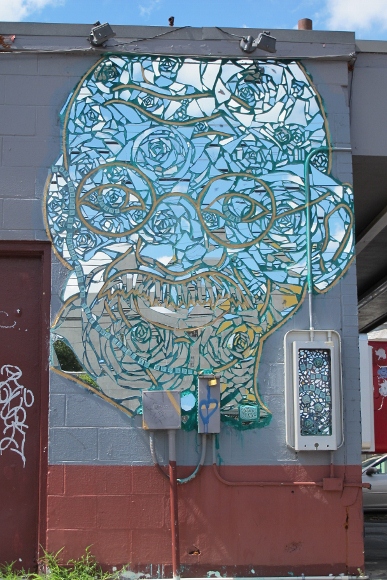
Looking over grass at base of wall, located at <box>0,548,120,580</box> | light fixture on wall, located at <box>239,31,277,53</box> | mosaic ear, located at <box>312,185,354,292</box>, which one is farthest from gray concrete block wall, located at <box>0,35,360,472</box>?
grass at base of wall, located at <box>0,548,120,580</box>

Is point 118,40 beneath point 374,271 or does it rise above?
above

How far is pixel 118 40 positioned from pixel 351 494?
4.77 m

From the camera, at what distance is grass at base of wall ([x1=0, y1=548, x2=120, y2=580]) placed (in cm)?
636

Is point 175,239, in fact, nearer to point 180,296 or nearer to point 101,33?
point 180,296

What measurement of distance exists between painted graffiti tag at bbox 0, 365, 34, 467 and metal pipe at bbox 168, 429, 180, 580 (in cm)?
134

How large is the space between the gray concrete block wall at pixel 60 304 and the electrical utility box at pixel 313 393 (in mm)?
91

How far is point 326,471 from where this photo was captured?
262 inches

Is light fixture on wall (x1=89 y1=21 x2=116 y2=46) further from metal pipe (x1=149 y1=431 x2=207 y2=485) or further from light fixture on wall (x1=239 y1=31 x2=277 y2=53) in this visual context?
metal pipe (x1=149 y1=431 x2=207 y2=485)

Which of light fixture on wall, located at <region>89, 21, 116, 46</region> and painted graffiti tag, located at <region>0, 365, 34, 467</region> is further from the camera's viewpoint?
light fixture on wall, located at <region>89, 21, 116, 46</region>

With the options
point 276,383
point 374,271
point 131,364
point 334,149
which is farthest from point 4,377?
point 374,271

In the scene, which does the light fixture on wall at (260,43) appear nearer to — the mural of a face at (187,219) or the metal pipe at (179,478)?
the mural of a face at (187,219)

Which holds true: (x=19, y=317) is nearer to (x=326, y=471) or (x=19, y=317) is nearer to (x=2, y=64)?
(x=2, y=64)

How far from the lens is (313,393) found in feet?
22.0

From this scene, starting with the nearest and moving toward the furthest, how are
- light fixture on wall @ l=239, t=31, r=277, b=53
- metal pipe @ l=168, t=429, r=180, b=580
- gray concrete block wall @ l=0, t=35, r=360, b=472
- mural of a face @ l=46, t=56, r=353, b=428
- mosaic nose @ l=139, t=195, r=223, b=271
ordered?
metal pipe @ l=168, t=429, r=180, b=580 < gray concrete block wall @ l=0, t=35, r=360, b=472 < mural of a face @ l=46, t=56, r=353, b=428 < mosaic nose @ l=139, t=195, r=223, b=271 < light fixture on wall @ l=239, t=31, r=277, b=53
